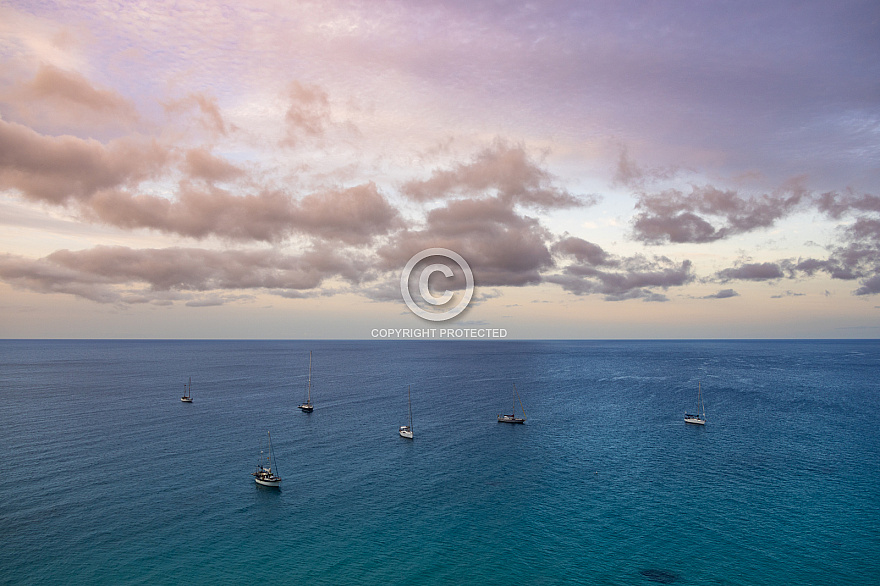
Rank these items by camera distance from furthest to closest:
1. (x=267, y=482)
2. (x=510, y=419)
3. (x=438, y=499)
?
(x=510, y=419) → (x=267, y=482) → (x=438, y=499)

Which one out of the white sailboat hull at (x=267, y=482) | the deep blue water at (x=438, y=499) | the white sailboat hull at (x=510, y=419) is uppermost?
the white sailboat hull at (x=510, y=419)

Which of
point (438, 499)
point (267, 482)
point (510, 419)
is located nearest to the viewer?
point (438, 499)

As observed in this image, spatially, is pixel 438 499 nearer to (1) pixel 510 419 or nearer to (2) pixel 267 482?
(2) pixel 267 482

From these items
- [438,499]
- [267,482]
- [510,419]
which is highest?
[510,419]

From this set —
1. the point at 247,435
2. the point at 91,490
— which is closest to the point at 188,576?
the point at 91,490

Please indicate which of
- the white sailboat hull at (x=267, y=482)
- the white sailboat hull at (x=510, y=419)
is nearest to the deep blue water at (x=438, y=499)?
the white sailboat hull at (x=267, y=482)

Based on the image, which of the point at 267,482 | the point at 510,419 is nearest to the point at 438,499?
the point at 267,482

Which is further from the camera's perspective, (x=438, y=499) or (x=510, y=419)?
(x=510, y=419)

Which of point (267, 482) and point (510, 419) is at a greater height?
point (510, 419)

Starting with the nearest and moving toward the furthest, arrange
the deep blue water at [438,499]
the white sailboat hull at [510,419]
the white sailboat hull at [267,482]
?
the deep blue water at [438,499], the white sailboat hull at [267,482], the white sailboat hull at [510,419]

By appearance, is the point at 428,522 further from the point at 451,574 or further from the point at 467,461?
the point at 467,461

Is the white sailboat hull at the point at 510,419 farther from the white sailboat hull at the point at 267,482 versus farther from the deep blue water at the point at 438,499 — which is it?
the white sailboat hull at the point at 267,482
